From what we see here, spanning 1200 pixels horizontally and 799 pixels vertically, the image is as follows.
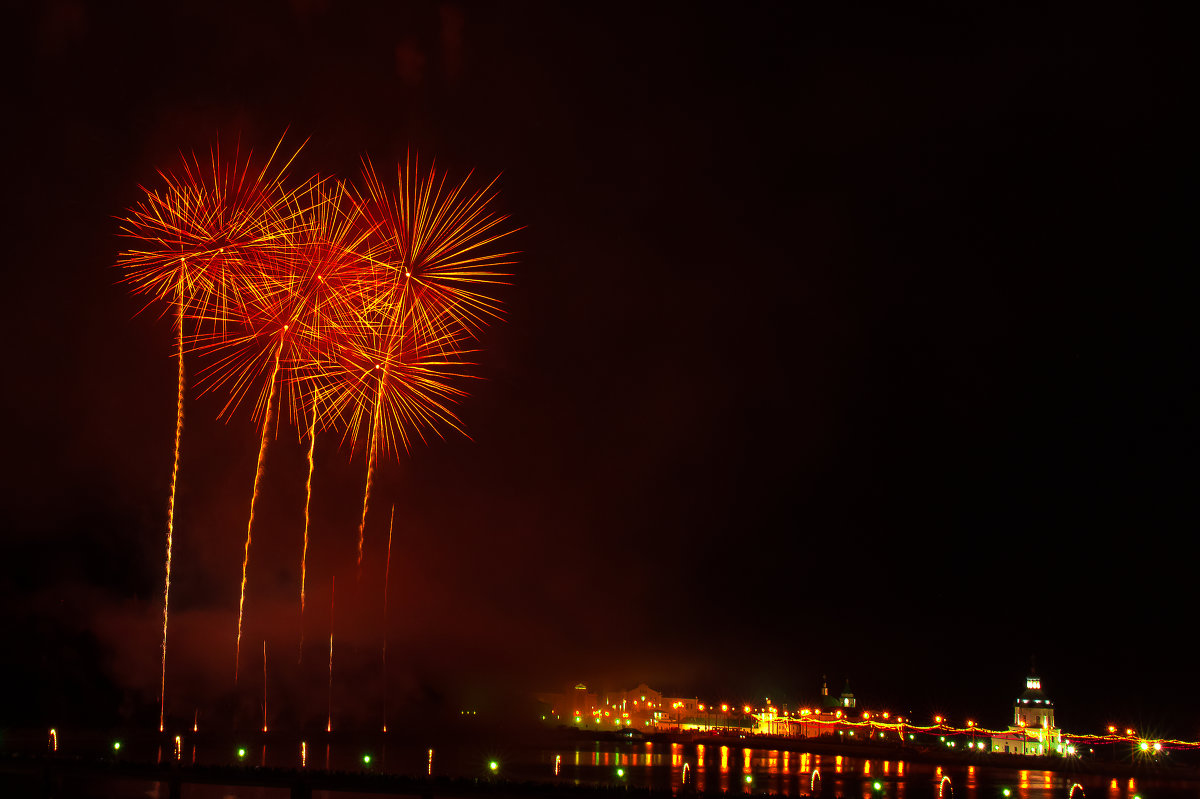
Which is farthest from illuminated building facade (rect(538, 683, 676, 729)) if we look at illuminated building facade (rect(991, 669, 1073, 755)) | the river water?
illuminated building facade (rect(991, 669, 1073, 755))

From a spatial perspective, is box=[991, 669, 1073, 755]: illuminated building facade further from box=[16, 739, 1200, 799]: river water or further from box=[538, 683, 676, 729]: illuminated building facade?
box=[538, 683, 676, 729]: illuminated building facade

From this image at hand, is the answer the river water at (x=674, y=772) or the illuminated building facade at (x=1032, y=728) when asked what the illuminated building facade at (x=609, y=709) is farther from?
the illuminated building facade at (x=1032, y=728)

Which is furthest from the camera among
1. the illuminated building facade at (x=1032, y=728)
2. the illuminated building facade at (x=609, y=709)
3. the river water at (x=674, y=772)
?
the illuminated building facade at (x=609, y=709)

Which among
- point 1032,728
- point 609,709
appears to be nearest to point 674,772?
point 1032,728

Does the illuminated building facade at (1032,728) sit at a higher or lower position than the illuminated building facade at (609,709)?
higher

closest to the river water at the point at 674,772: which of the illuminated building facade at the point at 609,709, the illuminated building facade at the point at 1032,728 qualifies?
the illuminated building facade at the point at 1032,728

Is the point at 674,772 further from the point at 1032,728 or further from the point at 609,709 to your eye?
the point at 609,709

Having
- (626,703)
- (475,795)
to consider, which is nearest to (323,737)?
(626,703)

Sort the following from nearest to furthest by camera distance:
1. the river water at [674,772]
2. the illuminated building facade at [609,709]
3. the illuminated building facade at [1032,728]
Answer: the river water at [674,772]
the illuminated building facade at [1032,728]
the illuminated building facade at [609,709]
